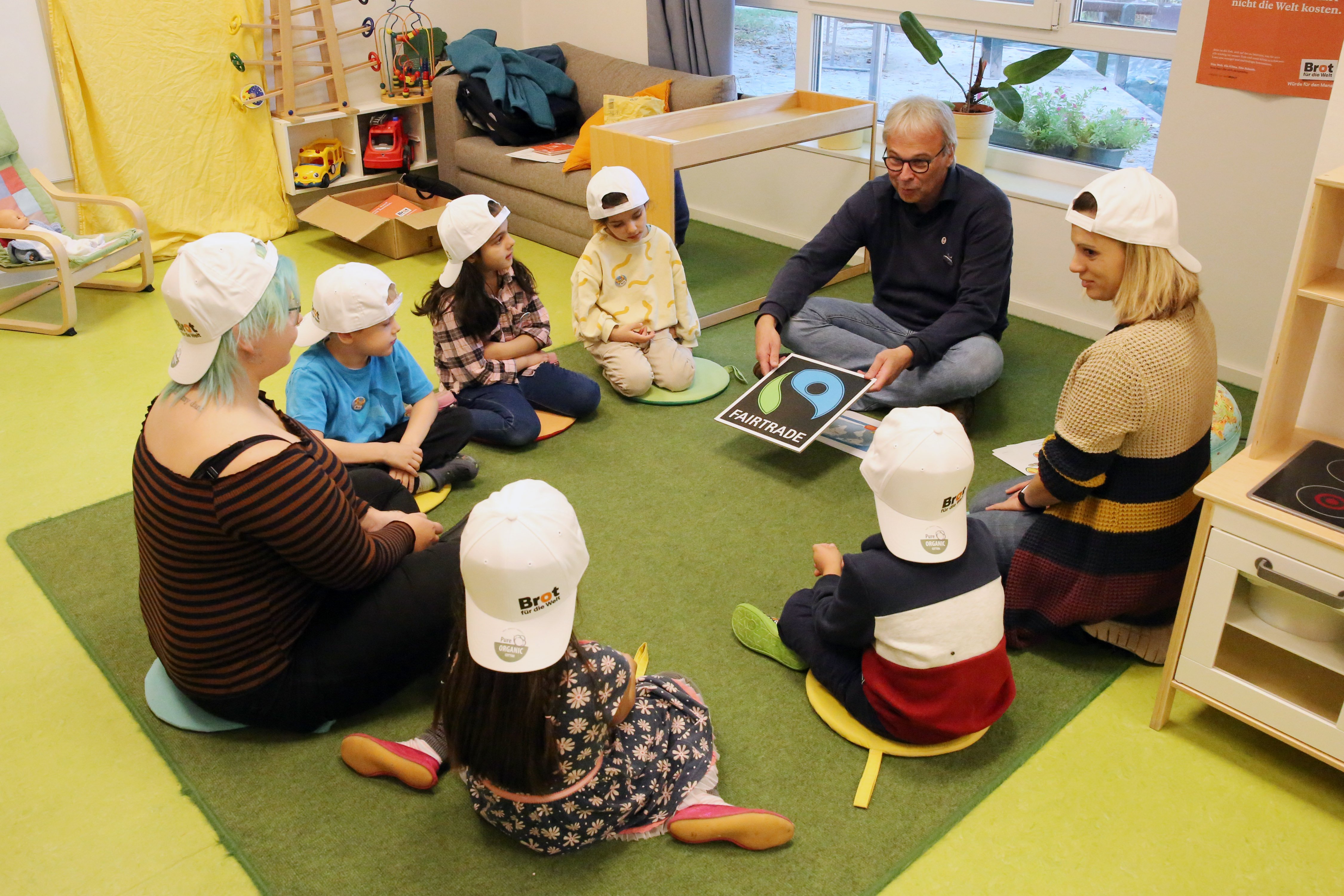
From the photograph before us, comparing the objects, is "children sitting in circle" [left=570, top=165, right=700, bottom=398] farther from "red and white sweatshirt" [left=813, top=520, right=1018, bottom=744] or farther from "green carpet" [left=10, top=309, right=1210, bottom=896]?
"red and white sweatshirt" [left=813, top=520, right=1018, bottom=744]

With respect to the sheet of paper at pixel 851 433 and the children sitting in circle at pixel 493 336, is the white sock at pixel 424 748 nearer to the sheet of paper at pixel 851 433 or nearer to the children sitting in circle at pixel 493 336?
the children sitting in circle at pixel 493 336

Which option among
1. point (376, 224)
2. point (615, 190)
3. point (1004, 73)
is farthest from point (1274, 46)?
point (376, 224)

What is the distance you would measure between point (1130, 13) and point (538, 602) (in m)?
3.37

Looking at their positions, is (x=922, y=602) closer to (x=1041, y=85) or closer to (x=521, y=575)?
(x=521, y=575)

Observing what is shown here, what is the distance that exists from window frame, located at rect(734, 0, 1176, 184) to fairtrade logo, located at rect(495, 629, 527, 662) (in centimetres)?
279

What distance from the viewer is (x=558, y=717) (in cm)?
155

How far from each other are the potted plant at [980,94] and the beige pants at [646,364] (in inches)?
54.4

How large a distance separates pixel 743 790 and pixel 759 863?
161 millimetres

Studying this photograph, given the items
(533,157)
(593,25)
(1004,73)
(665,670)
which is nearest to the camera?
(665,670)

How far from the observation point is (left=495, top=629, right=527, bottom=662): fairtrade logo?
146cm

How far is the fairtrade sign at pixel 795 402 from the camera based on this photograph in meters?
2.88

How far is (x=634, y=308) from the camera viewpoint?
11.0 feet

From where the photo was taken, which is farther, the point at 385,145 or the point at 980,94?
the point at 385,145

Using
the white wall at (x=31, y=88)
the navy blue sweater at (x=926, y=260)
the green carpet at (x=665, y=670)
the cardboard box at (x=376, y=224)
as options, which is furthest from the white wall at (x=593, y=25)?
the green carpet at (x=665, y=670)
